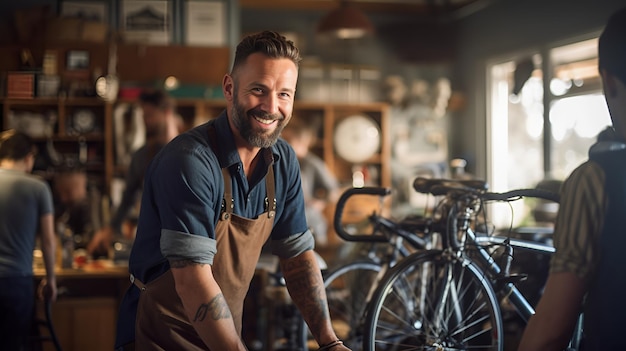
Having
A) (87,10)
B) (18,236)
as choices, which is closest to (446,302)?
A: (18,236)

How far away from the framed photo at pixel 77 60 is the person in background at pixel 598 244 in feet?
22.5

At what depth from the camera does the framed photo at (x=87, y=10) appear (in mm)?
8055

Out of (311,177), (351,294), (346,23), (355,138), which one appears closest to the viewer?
(351,294)

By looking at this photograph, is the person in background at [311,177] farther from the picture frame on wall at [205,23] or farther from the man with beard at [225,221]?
the man with beard at [225,221]

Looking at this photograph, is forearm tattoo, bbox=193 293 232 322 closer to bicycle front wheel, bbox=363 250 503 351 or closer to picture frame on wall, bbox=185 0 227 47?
bicycle front wheel, bbox=363 250 503 351

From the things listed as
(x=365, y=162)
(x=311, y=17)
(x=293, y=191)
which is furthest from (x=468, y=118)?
(x=293, y=191)

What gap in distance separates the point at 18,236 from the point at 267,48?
8.33 feet

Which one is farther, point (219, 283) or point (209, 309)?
point (219, 283)

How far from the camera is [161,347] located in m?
2.41

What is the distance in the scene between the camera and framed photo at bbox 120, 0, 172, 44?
8086 mm

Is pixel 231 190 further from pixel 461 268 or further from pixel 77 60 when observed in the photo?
pixel 77 60

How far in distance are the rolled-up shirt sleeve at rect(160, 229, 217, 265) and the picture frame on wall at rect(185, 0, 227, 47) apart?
6178mm

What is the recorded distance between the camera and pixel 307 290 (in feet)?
8.36

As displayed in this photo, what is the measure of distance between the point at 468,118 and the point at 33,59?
4954 mm
